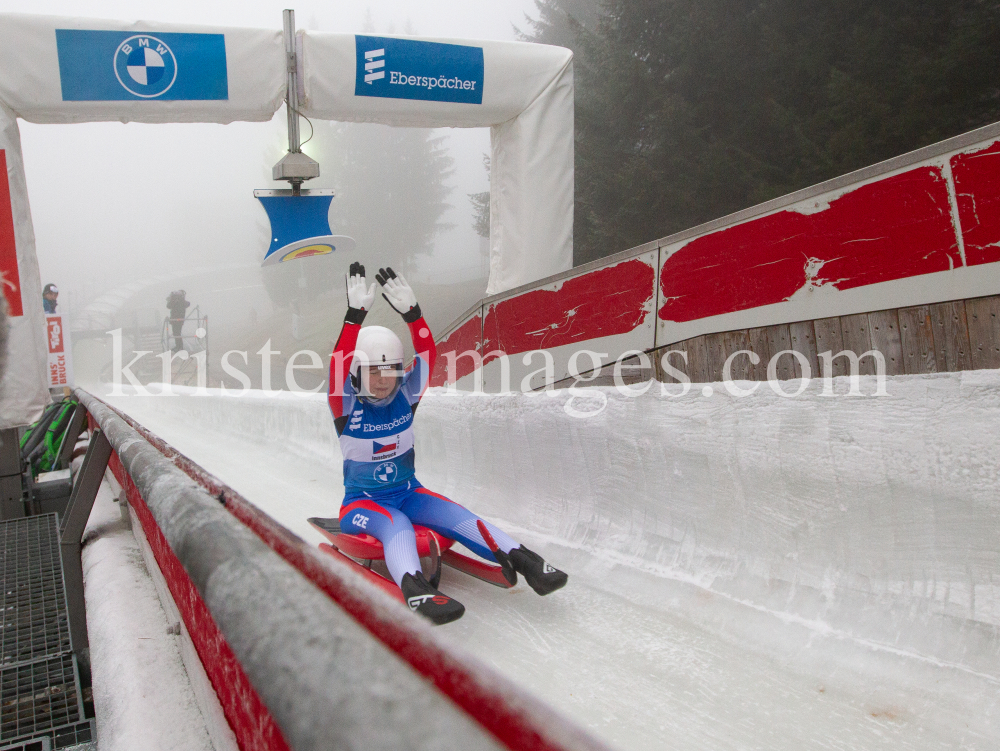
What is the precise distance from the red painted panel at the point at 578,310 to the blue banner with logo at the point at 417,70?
1.59 m

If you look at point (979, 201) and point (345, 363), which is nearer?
point (979, 201)

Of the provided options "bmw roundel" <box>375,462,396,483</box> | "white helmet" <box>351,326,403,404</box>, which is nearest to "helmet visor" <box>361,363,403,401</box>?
"white helmet" <box>351,326,403,404</box>

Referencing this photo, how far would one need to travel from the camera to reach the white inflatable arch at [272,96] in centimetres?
432

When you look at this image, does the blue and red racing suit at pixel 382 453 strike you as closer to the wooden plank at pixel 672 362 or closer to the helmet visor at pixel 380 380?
the helmet visor at pixel 380 380

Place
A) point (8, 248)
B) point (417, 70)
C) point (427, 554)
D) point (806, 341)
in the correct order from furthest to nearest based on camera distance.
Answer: point (417, 70) → point (8, 248) → point (806, 341) → point (427, 554)

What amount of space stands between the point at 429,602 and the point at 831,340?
7.25 feet

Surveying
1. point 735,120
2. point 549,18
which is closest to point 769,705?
point 735,120

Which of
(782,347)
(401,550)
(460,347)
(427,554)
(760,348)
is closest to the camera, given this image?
(401,550)

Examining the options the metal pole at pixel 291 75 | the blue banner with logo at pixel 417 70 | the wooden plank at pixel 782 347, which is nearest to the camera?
the wooden plank at pixel 782 347

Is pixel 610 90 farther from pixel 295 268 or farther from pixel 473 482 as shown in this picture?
pixel 295 268

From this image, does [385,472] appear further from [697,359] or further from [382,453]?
[697,359]

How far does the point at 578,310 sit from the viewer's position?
4.74 m

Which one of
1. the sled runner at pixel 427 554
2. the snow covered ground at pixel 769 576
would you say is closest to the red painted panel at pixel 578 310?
the snow covered ground at pixel 769 576

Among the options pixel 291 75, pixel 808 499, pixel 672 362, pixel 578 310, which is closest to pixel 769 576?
pixel 808 499
